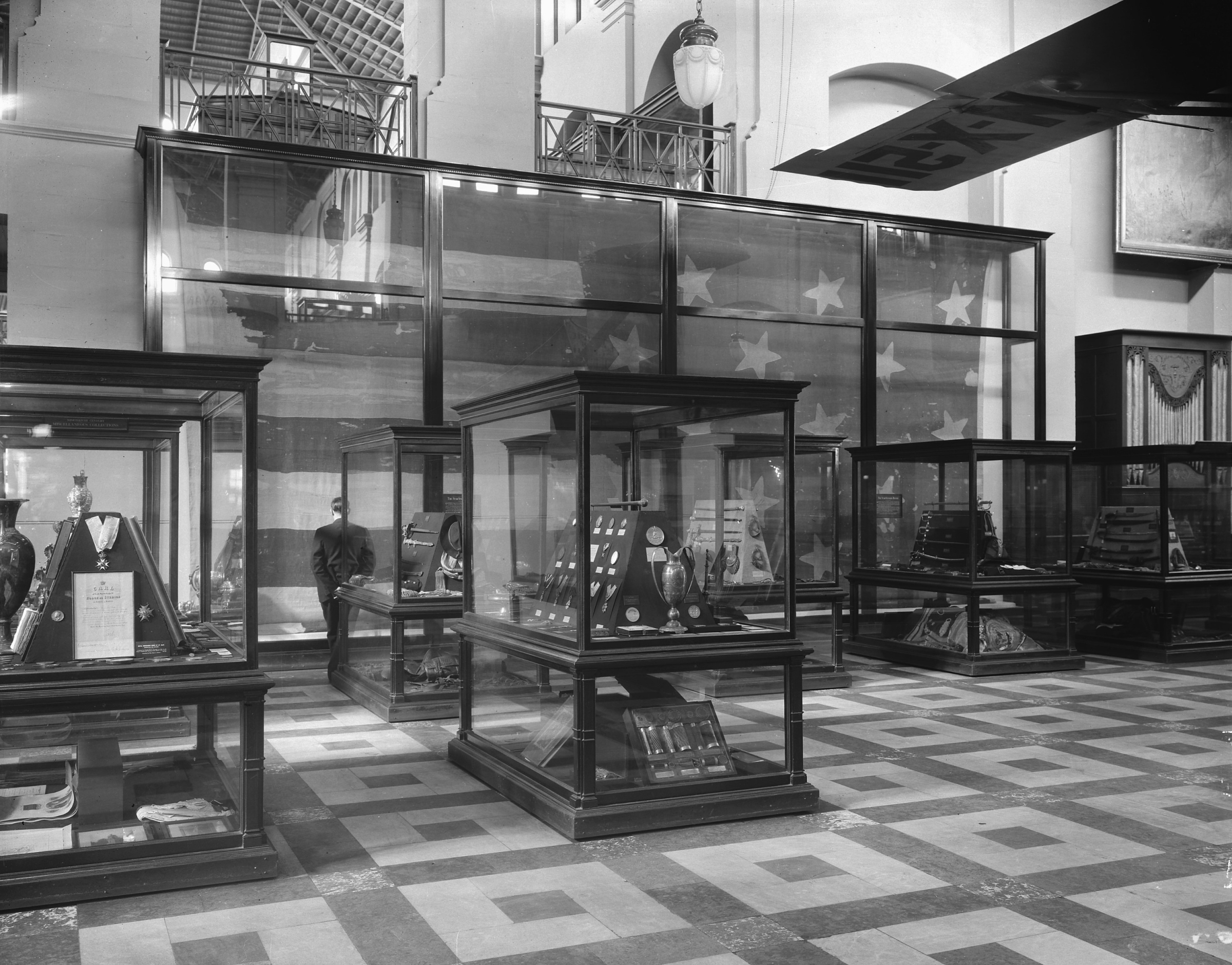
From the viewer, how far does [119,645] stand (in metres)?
4.38

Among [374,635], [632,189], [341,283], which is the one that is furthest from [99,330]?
[632,189]

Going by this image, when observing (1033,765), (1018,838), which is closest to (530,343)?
(1033,765)

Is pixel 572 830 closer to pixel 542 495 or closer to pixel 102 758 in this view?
pixel 542 495

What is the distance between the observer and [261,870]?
4.35 meters

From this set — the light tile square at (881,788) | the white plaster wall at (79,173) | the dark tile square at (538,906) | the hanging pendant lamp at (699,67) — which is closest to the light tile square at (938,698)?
the light tile square at (881,788)

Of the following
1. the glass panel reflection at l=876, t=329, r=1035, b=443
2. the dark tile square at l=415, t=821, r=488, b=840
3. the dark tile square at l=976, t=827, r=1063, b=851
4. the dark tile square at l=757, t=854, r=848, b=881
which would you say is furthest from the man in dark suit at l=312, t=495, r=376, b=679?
the glass panel reflection at l=876, t=329, r=1035, b=443

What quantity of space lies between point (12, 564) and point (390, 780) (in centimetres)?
222

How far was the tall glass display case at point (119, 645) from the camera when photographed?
4.23m

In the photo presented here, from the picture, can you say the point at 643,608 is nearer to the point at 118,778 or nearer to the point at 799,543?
the point at 118,778

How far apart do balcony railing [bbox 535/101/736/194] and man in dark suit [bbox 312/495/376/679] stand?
13.5 feet

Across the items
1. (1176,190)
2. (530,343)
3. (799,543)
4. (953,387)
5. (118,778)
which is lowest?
(118,778)

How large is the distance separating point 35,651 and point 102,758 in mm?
723

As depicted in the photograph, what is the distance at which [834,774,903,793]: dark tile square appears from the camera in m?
5.77

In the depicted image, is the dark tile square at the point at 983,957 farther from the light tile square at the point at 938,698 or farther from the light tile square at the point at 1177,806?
the light tile square at the point at 938,698
